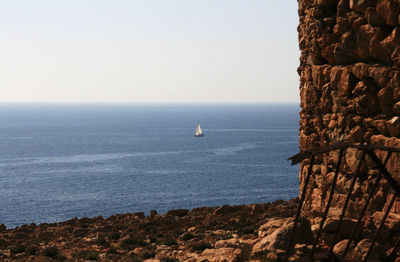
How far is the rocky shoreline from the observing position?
1266 cm

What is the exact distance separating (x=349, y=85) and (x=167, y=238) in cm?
1004

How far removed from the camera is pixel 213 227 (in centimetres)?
2070

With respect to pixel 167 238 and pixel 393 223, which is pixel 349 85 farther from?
pixel 167 238

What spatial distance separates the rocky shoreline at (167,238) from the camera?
12.7m

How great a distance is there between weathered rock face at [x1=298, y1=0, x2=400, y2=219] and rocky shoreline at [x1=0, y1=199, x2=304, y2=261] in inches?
92.4

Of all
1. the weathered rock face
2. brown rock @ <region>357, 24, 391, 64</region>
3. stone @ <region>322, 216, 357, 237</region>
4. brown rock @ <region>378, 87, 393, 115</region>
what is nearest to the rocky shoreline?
stone @ <region>322, 216, 357, 237</region>

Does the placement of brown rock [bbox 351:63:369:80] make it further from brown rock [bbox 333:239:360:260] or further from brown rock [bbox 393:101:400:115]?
brown rock [bbox 333:239:360:260]

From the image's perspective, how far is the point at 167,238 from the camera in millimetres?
18703

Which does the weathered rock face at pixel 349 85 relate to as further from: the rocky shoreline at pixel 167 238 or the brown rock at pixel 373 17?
the rocky shoreline at pixel 167 238

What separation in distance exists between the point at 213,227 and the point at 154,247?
14.0 feet

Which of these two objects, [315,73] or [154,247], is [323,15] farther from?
[154,247]

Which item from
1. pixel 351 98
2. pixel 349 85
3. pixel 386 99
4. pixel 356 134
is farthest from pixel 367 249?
pixel 349 85

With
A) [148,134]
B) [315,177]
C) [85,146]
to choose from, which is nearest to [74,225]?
[315,177]

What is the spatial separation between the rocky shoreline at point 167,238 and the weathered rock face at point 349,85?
235 cm
